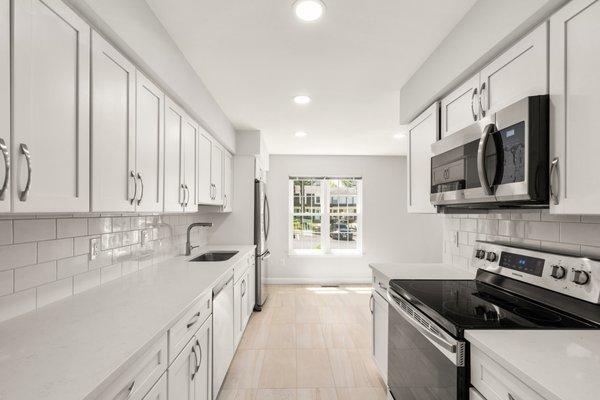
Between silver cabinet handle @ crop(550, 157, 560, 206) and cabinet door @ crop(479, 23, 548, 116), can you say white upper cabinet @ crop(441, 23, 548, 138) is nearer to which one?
cabinet door @ crop(479, 23, 548, 116)

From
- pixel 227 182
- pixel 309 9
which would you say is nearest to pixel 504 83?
pixel 309 9

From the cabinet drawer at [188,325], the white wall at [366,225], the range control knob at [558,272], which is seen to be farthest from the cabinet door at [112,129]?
the white wall at [366,225]

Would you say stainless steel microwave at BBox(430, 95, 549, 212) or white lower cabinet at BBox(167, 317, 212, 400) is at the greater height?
stainless steel microwave at BBox(430, 95, 549, 212)

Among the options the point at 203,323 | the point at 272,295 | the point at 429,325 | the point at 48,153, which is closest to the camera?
the point at 48,153

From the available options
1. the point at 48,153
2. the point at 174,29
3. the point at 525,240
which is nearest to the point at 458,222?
the point at 525,240

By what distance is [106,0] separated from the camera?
1.27m

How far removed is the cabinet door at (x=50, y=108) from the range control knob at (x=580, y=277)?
1988 mm

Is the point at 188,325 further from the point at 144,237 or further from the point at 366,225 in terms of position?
the point at 366,225

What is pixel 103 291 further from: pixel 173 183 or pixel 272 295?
pixel 272 295

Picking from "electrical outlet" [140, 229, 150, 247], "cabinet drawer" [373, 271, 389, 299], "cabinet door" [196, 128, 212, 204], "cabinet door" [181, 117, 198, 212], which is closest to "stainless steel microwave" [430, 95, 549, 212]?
"cabinet drawer" [373, 271, 389, 299]

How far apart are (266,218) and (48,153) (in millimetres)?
3564

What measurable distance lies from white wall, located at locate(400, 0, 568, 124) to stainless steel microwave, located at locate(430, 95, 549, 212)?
338 mm

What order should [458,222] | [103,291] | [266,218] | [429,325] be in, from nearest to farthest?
[429,325] → [103,291] → [458,222] → [266,218]

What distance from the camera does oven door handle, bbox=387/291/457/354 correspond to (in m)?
1.25
